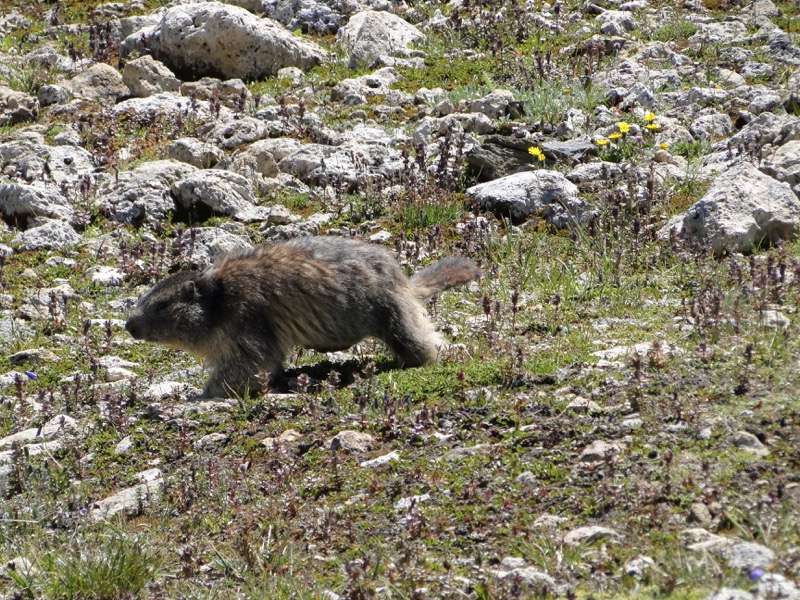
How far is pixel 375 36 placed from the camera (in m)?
17.1

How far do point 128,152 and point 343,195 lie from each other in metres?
2.90

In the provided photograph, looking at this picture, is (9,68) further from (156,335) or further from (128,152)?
(156,335)

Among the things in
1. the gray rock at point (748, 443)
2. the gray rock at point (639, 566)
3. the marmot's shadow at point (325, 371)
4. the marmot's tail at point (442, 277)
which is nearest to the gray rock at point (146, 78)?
the marmot's tail at point (442, 277)

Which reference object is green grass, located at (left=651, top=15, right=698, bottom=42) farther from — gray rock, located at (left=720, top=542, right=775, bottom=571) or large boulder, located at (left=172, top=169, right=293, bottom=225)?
gray rock, located at (left=720, top=542, right=775, bottom=571)

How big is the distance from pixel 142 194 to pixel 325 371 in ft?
14.4

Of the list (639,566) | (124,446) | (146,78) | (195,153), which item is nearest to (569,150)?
(195,153)

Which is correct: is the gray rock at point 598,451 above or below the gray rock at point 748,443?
below

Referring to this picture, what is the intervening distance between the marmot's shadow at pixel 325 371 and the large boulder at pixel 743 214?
3060 millimetres

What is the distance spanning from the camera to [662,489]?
6098 millimetres

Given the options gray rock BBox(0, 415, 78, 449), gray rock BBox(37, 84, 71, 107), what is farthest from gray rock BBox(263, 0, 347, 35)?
gray rock BBox(0, 415, 78, 449)

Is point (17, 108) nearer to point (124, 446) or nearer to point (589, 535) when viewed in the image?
point (124, 446)

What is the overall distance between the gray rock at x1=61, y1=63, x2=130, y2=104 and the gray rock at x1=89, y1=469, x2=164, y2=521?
925 cm

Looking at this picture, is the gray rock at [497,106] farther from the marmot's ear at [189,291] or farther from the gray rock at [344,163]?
the marmot's ear at [189,291]

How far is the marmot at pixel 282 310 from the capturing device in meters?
9.35
